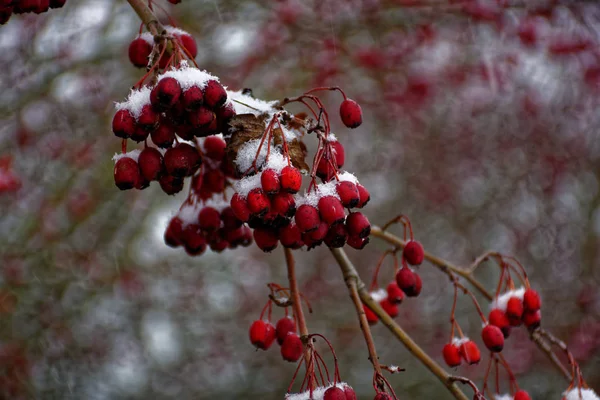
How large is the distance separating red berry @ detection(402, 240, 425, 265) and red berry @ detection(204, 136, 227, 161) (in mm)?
480

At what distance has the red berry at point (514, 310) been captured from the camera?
54.0 inches

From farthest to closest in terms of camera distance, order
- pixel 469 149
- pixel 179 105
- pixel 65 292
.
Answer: pixel 469 149 < pixel 65 292 < pixel 179 105

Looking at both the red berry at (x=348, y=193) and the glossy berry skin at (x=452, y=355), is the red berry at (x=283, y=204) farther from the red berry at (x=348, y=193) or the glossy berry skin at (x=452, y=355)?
the glossy berry skin at (x=452, y=355)

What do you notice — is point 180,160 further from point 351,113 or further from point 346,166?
point 346,166

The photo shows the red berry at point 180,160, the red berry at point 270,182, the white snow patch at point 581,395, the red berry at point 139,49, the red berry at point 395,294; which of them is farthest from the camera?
the red berry at point 395,294

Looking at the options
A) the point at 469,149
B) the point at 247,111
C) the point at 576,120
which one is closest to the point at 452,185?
the point at 469,149

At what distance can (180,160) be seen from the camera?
1.01 m

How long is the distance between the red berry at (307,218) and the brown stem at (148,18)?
1.46 ft

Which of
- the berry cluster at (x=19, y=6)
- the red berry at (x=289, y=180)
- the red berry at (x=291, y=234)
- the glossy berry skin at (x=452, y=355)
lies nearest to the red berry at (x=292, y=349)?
the red berry at (x=291, y=234)

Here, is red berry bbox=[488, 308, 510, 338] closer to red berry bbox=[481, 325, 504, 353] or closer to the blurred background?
red berry bbox=[481, 325, 504, 353]

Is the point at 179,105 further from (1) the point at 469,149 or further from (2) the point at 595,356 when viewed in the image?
(2) the point at 595,356

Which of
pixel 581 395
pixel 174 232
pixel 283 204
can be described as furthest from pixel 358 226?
pixel 581 395

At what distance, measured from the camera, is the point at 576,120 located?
377 cm

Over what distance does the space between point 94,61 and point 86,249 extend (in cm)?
100
